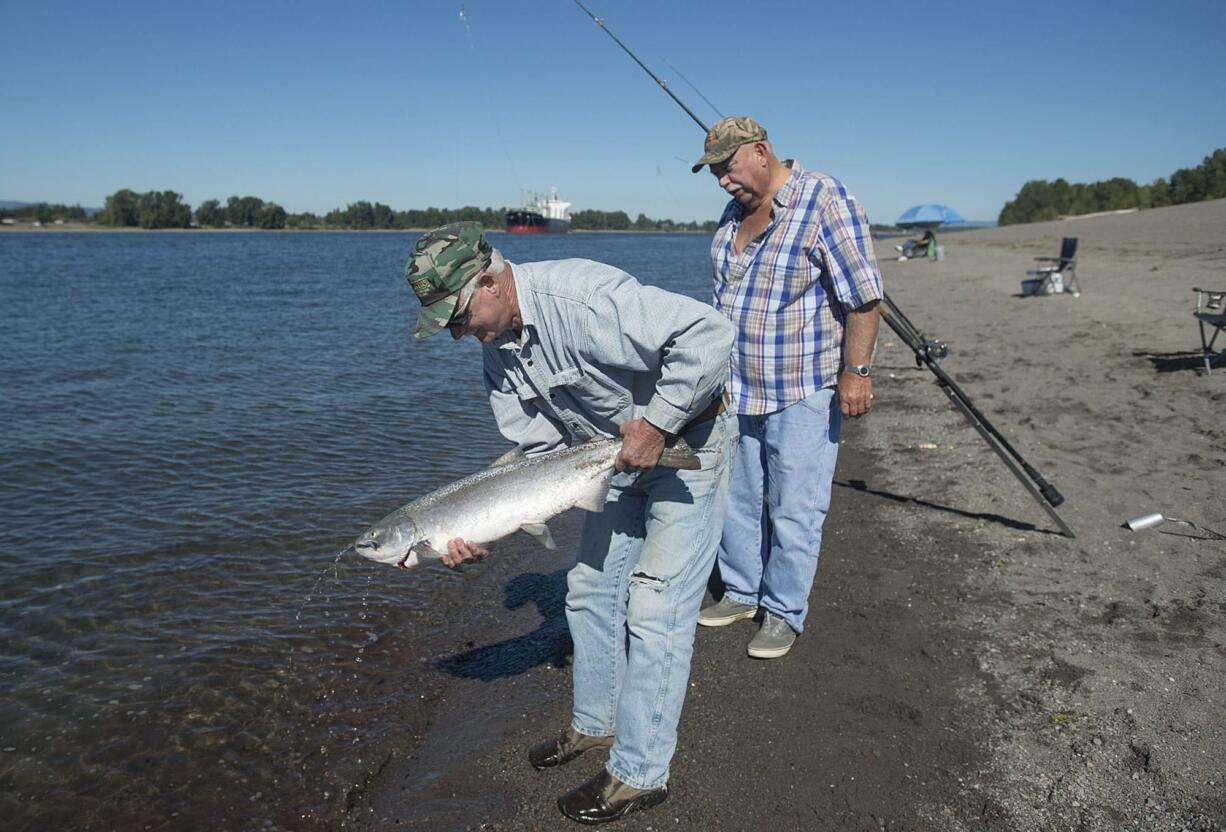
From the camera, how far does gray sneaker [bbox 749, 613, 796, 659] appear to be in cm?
508

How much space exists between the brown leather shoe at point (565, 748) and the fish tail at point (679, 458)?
1720mm

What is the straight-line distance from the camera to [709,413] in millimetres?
3629

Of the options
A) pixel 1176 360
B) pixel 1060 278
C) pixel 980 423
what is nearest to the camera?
pixel 980 423

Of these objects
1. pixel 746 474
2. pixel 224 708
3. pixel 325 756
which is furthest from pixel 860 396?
pixel 224 708

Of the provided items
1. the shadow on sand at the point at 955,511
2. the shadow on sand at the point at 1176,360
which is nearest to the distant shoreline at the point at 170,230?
the shadow on sand at the point at 1176,360

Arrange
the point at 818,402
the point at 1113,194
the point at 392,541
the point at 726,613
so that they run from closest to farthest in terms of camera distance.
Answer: the point at 392,541
the point at 818,402
the point at 726,613
the point at 1113,194

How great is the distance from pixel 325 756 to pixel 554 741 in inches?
61.0

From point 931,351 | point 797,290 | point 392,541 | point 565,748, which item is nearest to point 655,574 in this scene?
point 565,748

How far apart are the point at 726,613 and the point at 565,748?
1789mm

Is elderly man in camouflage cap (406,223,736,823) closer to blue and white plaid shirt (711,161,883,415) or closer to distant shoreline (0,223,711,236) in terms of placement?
blue and white plaid shirt (711,161,883,415)

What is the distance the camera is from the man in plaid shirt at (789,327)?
15.2 ft

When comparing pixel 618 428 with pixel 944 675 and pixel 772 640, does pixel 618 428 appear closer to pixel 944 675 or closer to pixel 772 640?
pixel 772 640

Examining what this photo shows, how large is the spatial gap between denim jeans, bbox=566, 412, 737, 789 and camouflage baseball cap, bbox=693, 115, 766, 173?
5.70 feet

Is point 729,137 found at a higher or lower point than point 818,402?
higher
